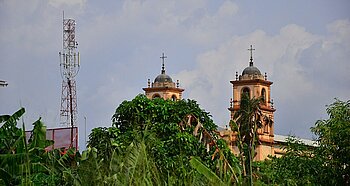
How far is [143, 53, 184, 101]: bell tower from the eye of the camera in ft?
203

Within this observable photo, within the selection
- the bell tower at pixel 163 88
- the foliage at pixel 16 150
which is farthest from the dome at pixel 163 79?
the foliage at pixel 16 150

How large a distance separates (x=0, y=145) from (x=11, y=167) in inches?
43.6

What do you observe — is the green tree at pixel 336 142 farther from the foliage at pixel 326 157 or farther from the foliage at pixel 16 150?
the foliage at pixel 16 150

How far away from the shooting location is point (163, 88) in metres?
62.7

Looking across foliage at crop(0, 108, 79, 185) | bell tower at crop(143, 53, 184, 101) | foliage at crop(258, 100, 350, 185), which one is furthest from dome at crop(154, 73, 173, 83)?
foliage at crop(0, 108, 79, 185)

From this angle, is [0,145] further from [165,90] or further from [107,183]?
[165,90]

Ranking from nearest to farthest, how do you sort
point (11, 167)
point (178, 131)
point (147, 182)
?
point (147, 182), point (11, 167), point (178, 131)

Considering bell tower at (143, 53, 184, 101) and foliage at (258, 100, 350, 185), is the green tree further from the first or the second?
bell tower at (143, 53, 184, 101)

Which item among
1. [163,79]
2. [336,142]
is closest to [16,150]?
[336,142]

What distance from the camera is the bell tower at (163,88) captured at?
61.9 meters

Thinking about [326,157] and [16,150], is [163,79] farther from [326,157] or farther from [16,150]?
[16,150]

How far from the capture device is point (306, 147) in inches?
551

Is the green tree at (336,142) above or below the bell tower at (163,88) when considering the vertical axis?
below

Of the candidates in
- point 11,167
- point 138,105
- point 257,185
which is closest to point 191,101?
point 138,105
